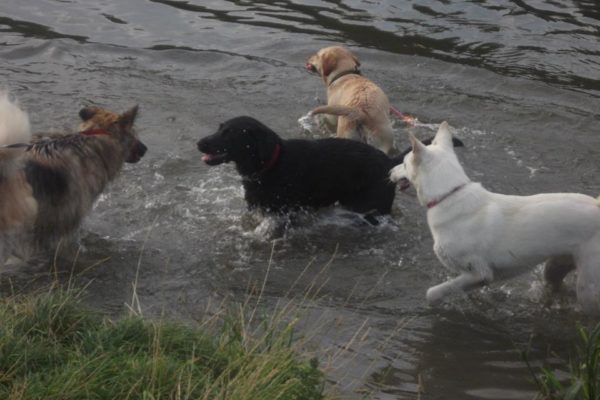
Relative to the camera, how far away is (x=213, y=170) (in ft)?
27.6

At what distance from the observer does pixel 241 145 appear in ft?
22.6

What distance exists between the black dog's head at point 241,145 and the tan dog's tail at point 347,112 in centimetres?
85

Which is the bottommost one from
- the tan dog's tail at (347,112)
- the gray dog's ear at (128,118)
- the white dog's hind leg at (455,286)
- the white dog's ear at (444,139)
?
the white dog's hind leg at (455,286)

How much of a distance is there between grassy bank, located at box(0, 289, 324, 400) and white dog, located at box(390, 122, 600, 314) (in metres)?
1.47

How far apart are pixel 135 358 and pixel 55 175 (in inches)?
84.4

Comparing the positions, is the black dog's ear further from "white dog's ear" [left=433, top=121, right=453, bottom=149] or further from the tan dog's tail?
"white dog's ear" [left=433, top=121, right=453, bottom=149]

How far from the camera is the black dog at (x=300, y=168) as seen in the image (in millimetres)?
6922

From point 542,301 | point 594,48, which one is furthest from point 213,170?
point 594,48

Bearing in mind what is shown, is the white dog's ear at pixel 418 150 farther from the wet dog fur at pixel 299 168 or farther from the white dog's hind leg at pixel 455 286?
the wet dog fur at pixel 299 168

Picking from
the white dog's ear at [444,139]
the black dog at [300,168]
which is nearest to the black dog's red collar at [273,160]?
the black dog at [300,168]

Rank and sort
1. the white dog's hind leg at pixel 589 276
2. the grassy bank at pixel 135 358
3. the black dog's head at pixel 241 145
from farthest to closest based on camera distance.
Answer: the black dog's head at pixel 241 145 → the white dog's hind leg at pixel 589 276 → the grassy bank at pixel 135 358

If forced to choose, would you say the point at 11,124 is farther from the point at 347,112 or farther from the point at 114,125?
the point at 347,112

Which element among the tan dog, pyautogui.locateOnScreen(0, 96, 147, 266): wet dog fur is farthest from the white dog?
pyautogui.locateOnScreen(0, 96, 147, 266): wet dog fur

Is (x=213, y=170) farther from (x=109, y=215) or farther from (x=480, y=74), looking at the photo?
(x=480, y=74)
